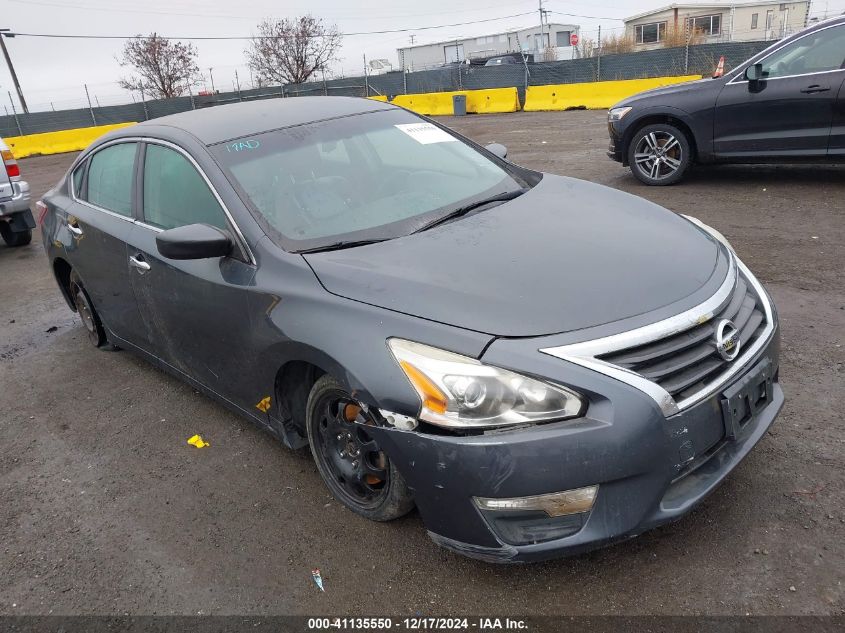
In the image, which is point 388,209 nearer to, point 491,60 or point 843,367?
point 843,367

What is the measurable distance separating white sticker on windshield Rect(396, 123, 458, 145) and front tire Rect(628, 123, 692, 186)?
487cm

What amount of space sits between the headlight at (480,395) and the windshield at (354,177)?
924 millimetres

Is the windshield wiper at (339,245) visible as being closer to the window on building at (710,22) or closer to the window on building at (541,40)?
the window on building at (541,40)

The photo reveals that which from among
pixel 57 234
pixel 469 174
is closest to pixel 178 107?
pixel 57 234

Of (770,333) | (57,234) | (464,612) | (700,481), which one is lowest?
(464,612)

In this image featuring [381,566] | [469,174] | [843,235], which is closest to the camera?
[381,566]

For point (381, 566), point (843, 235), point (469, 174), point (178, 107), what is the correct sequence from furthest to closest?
point (178, 107), point (843, 235), point (469, 174), point (381, 566)

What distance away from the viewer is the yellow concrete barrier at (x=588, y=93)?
1742 centimetres

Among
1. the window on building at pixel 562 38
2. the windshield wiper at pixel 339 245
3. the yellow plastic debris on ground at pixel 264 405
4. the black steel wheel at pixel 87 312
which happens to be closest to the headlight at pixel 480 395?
the windshield wiper at pixel 339 245

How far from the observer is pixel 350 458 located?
2.78 metres

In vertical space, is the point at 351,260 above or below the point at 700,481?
above

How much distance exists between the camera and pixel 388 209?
3119mm

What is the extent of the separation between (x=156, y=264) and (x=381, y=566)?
1977 millimetres

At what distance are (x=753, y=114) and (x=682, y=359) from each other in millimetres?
6196
